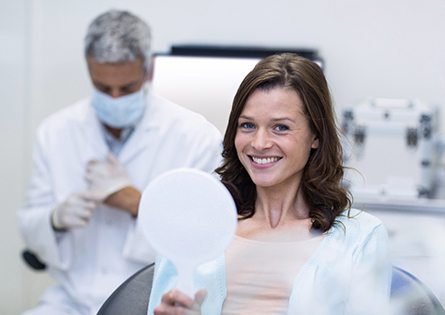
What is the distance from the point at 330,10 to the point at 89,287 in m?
1.07

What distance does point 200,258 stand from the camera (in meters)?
0.75

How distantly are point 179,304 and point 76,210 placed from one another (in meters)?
0.98

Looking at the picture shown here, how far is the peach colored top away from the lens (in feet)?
2.94

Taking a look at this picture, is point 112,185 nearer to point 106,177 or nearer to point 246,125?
point 106,177

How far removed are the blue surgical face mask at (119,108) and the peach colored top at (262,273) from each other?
77 cm

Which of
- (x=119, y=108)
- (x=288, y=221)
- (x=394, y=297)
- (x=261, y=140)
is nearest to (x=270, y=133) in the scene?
(x=261, y=140)

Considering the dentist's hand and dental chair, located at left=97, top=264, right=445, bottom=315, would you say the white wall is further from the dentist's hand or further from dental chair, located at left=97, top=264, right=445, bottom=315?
dental chair, located at left=97, top=264, right=445, bottom=315

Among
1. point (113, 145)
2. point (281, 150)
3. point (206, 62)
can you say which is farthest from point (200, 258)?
point (113, 145)

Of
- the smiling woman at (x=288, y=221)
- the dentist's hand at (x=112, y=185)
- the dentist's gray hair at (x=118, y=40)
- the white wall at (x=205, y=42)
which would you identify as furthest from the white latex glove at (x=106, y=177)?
the smiling woman at (x=288, y=221)

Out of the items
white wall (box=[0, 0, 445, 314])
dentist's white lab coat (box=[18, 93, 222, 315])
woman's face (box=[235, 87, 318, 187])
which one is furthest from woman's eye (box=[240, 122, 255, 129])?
white wall (box=[0, 0, 445, 314])

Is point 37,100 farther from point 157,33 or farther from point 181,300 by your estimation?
point 181,300

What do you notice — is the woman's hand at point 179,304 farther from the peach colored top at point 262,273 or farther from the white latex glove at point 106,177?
the white latex glove at point 106,177

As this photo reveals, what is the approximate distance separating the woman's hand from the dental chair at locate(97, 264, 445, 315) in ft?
0.82

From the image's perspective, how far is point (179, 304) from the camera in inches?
29.5
